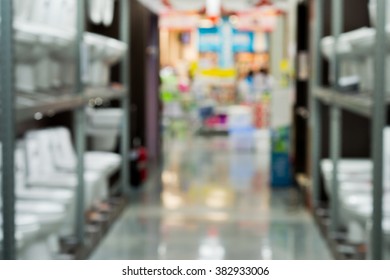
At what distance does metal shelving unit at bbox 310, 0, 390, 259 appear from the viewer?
12.5 feet

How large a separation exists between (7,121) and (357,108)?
220 cm

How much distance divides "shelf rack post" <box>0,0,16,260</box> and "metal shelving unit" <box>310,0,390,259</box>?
69.4 inches

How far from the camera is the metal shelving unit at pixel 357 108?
3.82 meters

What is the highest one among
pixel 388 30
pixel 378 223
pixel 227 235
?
pixel 388 30

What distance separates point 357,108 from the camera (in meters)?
4.59

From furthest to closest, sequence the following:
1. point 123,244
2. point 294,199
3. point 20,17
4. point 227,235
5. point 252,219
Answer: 1. point 294,199
2. point 252,219
3. point 227,235
4. point 123,244
5. point 20,17

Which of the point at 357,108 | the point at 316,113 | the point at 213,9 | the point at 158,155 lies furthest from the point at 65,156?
the point at 213,9

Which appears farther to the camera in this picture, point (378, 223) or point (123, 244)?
point (123, 244)

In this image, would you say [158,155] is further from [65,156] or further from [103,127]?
[65,156]

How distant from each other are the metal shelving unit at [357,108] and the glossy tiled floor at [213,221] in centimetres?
A: 48
